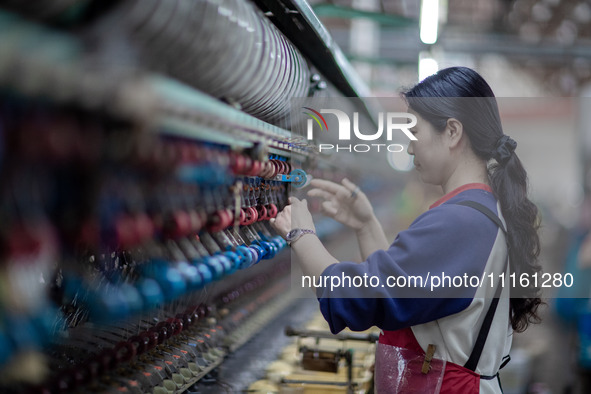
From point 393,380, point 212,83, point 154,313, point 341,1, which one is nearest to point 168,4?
point 212,83

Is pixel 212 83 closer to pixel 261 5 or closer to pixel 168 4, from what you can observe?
pixel 168 4

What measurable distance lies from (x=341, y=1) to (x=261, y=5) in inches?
236

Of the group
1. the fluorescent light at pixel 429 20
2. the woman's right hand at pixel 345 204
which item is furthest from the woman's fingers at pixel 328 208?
the fluorescent light at pixel 429 20

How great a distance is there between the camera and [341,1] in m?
7.54

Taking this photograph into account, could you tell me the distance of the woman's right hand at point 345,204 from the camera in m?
2.07

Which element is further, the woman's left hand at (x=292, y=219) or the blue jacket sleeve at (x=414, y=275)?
the woman's left hand at (x=292, y=219)

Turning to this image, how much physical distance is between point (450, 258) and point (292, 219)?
0.49m

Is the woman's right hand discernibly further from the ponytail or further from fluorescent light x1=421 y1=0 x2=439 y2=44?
fluorescent light x1=421 y1=0 x2=439 y2=44

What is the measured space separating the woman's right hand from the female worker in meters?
0.10

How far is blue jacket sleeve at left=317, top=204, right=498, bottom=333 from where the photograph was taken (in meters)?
1.64

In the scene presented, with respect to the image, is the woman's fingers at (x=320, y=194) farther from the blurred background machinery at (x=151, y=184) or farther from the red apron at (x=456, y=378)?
the red apron at (x=456, y=378)

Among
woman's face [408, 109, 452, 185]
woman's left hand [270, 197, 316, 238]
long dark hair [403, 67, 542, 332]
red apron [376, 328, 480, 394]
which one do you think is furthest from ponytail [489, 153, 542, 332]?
woman's left hand [270, 197, 316, 238]

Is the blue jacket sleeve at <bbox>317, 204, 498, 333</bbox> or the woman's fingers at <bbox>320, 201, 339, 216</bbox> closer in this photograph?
the blue jacket sleeve at <bbox>317, 204, 498, 333</bbox>

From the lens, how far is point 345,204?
2.20 meters
